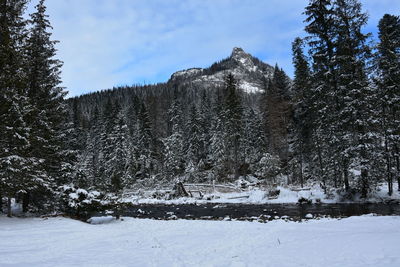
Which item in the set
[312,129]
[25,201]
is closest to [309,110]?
[312,129]

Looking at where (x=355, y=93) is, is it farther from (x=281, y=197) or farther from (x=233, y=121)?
(x=233, y=121)

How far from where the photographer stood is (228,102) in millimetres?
40875

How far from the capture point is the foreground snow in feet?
22.0

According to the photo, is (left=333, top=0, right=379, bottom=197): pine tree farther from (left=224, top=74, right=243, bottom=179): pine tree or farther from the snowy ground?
(left=224, top=74, right=243, bottom=179): pine tree

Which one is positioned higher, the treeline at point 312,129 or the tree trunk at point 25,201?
the treeline at point 312,129

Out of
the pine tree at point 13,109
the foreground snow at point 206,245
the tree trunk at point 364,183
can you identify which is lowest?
the foreground snow at point 206,245

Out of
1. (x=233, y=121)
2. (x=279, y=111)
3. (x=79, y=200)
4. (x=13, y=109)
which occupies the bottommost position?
(x=79, y=200)

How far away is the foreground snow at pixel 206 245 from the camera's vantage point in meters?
6.70

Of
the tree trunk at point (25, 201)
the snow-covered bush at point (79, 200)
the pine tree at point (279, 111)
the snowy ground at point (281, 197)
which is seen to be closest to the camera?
the snow-covered bush at point (79, 200)

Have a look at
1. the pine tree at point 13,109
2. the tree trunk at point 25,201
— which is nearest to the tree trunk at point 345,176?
the pine tree at point 13,109

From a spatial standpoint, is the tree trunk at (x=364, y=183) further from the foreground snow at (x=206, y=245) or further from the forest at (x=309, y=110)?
the foreground snow at (x=206, y=245)

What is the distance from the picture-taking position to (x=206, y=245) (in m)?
9.34

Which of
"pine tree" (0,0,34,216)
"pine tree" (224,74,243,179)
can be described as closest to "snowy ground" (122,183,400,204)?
"pine tree" (224,74,243,179)

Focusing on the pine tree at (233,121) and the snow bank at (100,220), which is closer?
the snow bank at (100,220)
